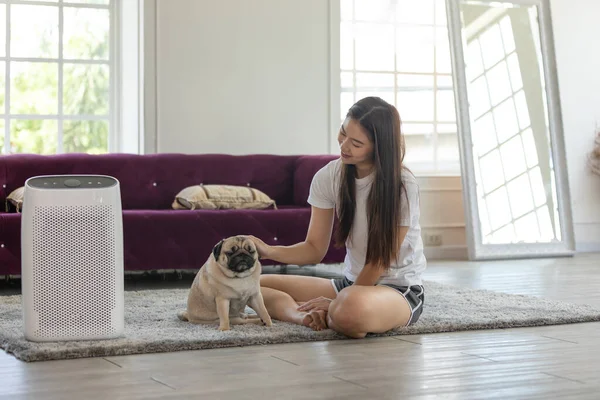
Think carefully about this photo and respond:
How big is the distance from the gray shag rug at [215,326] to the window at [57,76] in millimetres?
2277

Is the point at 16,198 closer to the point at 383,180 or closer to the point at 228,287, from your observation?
the point at 228,287

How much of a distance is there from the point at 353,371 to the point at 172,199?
311 centimetres

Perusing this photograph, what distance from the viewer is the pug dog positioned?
2.90 m

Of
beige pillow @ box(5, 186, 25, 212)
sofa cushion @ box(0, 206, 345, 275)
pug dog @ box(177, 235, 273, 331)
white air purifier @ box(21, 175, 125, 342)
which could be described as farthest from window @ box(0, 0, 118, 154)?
white air purifier @ box(21, 175, 125, 342)

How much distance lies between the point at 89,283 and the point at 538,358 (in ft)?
4.62

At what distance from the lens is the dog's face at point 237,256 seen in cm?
289

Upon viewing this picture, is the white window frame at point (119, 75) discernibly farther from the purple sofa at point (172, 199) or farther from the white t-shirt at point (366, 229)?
the white t-shirt at point (366, 229)

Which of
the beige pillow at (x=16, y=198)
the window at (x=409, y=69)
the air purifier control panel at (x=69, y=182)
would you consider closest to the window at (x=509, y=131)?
the window at (x=409, y=69)

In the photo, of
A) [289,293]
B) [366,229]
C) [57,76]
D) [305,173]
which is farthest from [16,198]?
[366,229]

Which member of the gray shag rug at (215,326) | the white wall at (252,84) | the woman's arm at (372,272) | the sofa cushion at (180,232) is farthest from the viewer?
the white wall at (252,84)

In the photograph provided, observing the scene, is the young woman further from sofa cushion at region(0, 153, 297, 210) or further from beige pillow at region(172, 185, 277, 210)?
sofa cushion at region(0, 153, 297, 210)

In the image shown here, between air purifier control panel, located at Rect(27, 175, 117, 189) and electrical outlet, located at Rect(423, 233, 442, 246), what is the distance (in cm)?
410

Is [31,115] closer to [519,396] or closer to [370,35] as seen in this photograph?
[370,35]

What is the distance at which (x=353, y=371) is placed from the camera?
2.46 meters
